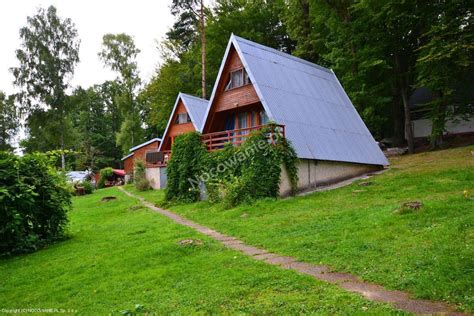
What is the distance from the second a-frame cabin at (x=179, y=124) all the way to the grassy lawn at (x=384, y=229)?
13339mm

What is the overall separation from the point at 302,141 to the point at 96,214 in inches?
431

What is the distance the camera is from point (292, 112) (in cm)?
1859

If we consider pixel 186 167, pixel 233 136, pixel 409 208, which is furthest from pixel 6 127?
pixel 409 208

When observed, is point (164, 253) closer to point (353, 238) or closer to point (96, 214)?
point (353, 238)

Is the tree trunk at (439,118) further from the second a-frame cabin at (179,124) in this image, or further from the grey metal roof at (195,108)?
the grey metal roof at (195,108)

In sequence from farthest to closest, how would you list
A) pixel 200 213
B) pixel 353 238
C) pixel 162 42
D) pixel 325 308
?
pixel 162 42 → pixel 200 213 → pixel 353 238 → pixel 325 308

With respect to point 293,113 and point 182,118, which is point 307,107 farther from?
point 182,118


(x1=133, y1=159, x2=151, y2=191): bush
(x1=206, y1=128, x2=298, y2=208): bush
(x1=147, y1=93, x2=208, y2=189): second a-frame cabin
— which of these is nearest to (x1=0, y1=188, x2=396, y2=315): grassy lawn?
(x1=206, y1=128, x2=298, y2=208): bush

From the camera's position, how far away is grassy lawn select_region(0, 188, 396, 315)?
5.84 meters

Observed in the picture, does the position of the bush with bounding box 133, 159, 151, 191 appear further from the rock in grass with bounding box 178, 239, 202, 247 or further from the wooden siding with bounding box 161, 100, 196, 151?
the rock in grass with bounding box 178, 239, 202, 247

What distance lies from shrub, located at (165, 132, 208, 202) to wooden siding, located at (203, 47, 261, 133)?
1.92 m

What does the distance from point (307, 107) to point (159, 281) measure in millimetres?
14365

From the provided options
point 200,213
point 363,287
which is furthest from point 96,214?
point 363,287

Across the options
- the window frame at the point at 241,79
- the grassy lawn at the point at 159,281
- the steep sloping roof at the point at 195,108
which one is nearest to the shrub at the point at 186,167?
the window frame at the point at 241,79
